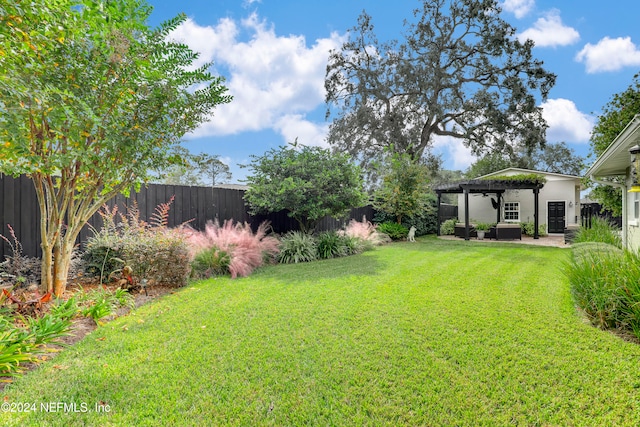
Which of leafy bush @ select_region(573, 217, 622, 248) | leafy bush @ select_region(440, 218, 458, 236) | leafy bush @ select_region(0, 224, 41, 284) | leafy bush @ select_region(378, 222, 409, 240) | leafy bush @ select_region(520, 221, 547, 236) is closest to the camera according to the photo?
leafy bush @ select_region(0, 224, 41, 284)

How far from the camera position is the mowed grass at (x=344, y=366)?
189 cm

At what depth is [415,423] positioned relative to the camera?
181cm

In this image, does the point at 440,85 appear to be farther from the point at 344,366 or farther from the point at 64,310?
the point at 64,310

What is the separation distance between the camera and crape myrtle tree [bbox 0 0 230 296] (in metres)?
2.81

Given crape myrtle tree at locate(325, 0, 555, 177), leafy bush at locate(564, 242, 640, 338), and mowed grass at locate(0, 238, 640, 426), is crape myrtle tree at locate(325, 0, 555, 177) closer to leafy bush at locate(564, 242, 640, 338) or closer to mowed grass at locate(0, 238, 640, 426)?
leafy bush at locate(564, 242, 640, 338)

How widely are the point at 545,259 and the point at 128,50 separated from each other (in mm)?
9573

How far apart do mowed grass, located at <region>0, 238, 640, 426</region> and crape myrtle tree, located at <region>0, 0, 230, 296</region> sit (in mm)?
1835

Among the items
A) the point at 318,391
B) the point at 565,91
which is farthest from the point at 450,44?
the point at 318,391

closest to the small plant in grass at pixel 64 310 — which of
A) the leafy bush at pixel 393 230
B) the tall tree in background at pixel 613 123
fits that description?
the leafy bush at pixel 393 230

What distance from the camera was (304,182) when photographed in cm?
746

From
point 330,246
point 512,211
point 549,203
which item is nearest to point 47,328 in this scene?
point 330,246

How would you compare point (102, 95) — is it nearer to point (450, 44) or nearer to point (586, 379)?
point (586, 379)

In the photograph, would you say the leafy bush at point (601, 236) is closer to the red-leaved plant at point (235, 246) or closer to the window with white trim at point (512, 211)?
the window with white trim at point (512, 211)

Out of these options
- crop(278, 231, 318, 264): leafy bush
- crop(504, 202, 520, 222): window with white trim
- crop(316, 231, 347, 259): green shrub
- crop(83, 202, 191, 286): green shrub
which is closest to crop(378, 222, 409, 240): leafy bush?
crop(316, 231, 347, 259): green shrub
